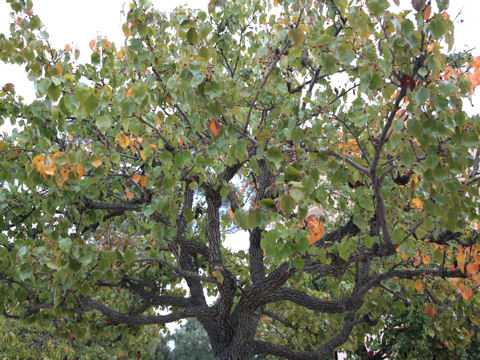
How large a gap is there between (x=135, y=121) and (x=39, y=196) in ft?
5.81

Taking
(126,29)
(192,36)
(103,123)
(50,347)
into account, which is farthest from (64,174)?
(50,347)

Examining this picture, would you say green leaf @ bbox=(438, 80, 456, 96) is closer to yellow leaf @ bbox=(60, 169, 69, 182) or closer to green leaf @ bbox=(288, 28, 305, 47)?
green leaf @ bbox=(288, 28, 305, 47)

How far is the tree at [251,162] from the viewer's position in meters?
2.58

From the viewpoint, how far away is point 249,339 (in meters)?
5.94

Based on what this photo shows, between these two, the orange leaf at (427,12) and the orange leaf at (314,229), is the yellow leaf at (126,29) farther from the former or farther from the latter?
the orange leaf at (314,229)

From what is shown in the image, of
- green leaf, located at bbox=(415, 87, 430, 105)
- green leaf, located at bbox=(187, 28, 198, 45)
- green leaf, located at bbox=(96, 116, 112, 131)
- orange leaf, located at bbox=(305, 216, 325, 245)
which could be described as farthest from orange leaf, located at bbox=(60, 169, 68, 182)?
green leaf, located at bbox=(415, 87, 430, 105)

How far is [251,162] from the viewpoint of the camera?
10.4 ft

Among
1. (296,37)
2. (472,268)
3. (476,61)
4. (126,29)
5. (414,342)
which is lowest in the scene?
(472,268)

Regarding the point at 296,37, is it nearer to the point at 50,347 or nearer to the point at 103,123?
the point at 103,123

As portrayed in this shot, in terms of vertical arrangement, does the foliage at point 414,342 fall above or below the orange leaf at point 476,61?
below

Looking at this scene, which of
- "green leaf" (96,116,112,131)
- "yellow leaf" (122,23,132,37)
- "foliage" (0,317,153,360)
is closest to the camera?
"yellow leaf" (122,23,132,37)

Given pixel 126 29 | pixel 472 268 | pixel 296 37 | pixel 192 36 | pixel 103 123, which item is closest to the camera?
pixel 296 37

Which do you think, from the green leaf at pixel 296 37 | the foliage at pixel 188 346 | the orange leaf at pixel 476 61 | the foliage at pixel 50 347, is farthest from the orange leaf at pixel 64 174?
the foliage at pixel 188 346

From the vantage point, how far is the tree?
2.58 meters
